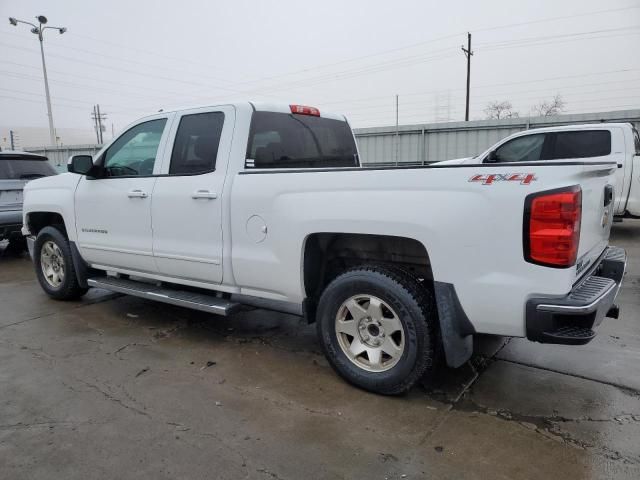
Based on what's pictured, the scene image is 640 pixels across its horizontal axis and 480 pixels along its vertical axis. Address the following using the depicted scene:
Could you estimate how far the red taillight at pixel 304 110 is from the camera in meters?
4.25

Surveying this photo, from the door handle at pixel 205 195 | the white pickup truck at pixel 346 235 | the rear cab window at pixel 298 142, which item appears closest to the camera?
the white pickup truck at pixel 346 235

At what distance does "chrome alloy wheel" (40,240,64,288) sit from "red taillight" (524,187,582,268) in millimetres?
4899

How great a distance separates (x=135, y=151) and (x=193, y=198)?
1118mm

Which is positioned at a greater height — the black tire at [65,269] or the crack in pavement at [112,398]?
the black tire at [65,269]

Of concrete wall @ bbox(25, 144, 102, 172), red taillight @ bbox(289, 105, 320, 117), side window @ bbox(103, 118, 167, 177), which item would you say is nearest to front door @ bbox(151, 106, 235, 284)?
side window @ bbox(103, 118, 167, 177)

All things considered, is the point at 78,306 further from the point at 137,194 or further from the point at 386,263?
the point at 386,263

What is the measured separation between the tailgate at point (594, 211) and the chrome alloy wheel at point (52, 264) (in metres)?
5.09

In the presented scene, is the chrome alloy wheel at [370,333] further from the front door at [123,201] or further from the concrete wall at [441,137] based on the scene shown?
the concrete wall at [441,137]

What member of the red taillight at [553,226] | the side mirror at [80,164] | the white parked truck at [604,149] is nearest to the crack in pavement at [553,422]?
the red taillight at [553,226]

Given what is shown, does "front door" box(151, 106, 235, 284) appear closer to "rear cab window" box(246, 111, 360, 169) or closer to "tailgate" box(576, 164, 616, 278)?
"rear cab window" box(246, 111, 360, 169)

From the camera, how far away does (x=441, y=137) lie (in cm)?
1473

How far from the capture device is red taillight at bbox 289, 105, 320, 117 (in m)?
4.25

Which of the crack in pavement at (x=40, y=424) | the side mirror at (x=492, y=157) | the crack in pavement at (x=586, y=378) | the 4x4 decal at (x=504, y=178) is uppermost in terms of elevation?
the side mirror at (x=492, y=157)

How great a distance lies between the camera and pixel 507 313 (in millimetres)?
2629
